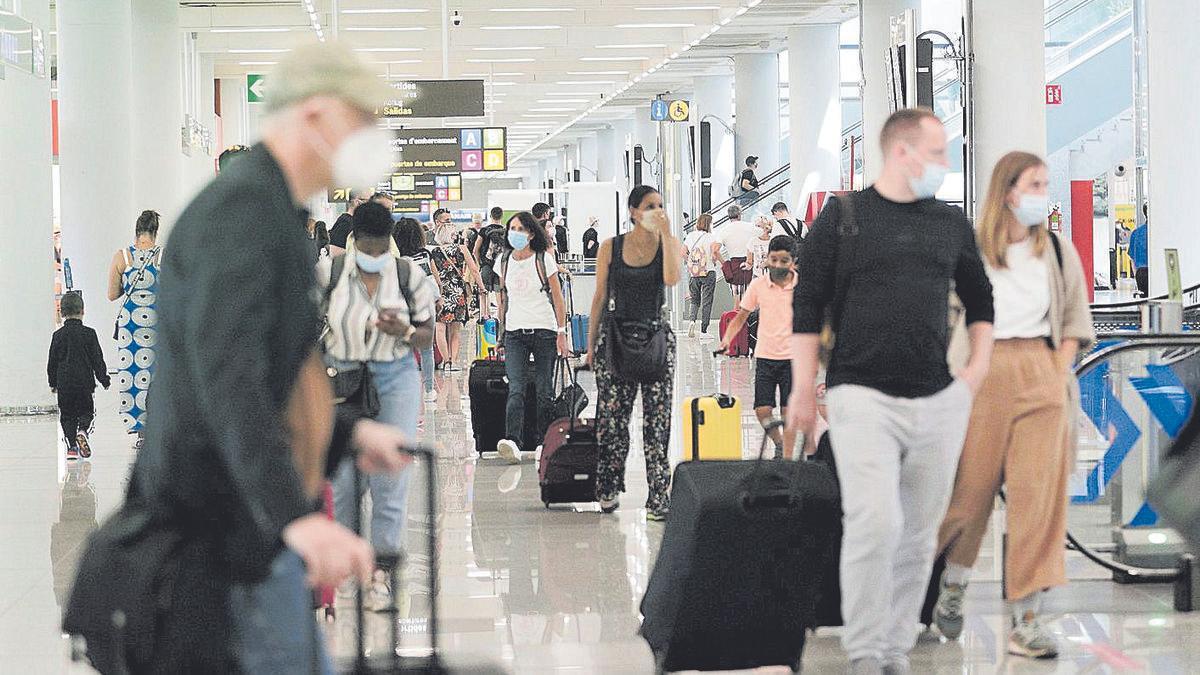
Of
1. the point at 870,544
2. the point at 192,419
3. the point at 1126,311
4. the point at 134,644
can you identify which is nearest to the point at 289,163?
the point at 192,419

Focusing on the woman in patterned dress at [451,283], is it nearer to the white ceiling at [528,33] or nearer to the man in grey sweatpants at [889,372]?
the white ceiling at [528,33]

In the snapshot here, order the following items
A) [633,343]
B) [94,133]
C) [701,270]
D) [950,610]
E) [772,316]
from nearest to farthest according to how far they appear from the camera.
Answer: [950,610]
[633,343]
[772,316]
[94,133]
[701,270]

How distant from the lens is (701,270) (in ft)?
87.9

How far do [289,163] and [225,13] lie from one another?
28280 millimetres

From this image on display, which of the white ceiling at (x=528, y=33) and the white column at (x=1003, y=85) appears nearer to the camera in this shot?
the white column at (x=1003, y=85)

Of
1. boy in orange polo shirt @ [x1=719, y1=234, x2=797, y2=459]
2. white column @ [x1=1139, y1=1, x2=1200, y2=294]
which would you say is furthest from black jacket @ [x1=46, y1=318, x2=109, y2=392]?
white column @ [x1=1139, y1=1, x2=1200, y2=294]

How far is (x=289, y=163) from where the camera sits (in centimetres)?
259

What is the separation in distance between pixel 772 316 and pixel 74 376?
5.38 meters

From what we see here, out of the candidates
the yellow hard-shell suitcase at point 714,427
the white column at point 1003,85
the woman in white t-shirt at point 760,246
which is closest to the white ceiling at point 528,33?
the woman in white t-shirt at point 760,246

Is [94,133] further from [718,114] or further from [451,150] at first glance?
[718,114]

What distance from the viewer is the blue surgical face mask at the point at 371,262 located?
6305 millimetres

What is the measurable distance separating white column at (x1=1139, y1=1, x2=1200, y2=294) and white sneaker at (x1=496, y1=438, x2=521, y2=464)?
4419 mm

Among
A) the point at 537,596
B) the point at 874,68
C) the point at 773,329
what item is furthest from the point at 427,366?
the point at 874,68

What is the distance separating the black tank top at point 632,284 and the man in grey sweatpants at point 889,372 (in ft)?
10.7
